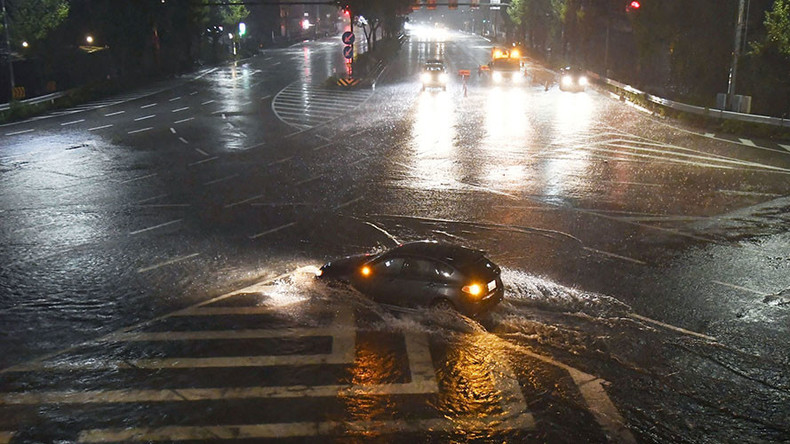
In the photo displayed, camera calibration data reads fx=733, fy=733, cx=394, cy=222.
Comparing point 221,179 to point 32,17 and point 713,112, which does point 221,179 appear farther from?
point 32,17

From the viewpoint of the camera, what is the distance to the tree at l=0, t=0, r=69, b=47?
4491 centimetres

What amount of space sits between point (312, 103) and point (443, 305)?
30898 mm

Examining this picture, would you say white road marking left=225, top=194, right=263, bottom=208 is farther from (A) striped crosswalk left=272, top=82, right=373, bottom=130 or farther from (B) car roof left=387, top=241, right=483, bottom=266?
(A) striped crosswalk left=272, top=82, right=373, bottom=130

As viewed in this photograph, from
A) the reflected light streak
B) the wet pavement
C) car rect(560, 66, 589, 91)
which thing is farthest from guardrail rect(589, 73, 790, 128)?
the reflected light streak

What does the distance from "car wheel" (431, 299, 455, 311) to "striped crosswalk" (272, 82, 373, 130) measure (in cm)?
2169

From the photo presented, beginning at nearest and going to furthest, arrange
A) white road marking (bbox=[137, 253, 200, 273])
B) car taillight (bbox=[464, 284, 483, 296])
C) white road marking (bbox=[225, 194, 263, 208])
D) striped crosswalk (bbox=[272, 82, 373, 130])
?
car taillight (bbox=[464, 284, 483, 296]) < white road marking (bbox=[137, 253, 200, 273]) < white road marking (bbox=[225, 194, 263, 208]) < striped crosswalk (bbox=[272, 82, 373, 130])

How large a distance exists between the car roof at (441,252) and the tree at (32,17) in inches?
1581

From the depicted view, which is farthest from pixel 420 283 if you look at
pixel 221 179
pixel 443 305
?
pixel 221 179

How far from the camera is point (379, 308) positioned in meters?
13.7

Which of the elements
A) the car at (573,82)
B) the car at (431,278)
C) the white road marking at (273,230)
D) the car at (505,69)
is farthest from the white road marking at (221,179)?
the car at (505,69)

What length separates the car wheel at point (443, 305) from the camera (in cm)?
1311

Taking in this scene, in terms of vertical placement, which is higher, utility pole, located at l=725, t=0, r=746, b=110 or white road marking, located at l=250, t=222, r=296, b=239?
utility pole, located at l=725, t=0, r=746, b=110

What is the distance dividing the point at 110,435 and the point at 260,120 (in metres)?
28.2

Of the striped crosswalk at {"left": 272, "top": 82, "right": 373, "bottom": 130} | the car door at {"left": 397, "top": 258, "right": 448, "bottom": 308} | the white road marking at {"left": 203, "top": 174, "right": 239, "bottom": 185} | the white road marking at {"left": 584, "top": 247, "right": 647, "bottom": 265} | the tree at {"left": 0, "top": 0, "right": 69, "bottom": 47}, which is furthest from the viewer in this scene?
the tree at {"left": 0, "top": 0, "right": 69, "bottom": 47}
